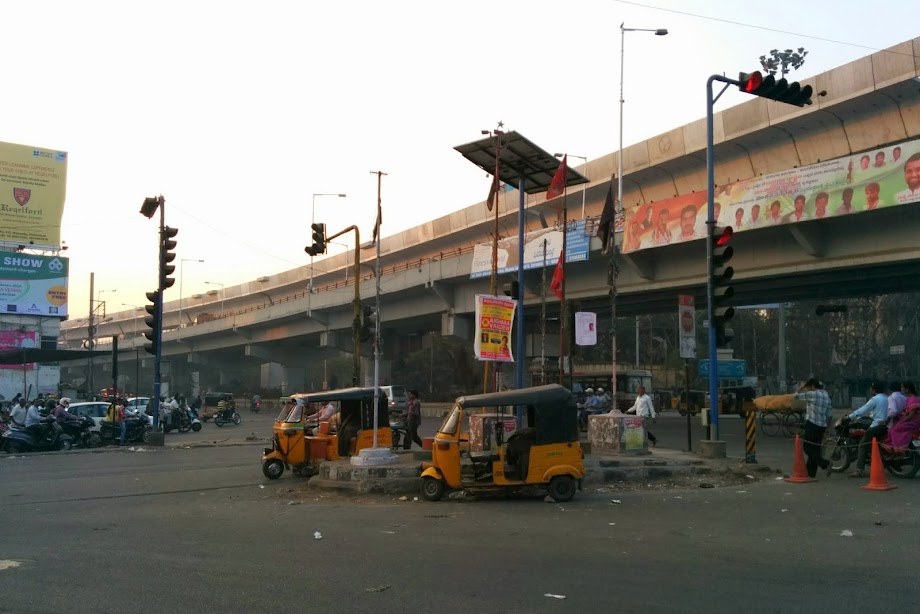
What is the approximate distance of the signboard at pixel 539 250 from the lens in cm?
3045

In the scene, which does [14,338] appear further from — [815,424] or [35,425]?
[815,424]

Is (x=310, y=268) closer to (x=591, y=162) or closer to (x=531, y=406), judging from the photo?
(x=591, y=162)

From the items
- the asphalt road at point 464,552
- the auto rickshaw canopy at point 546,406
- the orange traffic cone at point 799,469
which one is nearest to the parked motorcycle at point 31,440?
the asphalt road at point 464,552

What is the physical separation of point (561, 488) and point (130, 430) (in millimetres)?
19231

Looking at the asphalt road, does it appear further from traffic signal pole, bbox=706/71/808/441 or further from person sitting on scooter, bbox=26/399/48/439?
person sitting on scooter, bbox=26/399/48/439

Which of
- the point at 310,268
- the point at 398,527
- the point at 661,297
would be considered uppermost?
the point at 310,268

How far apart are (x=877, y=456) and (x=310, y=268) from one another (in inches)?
2250

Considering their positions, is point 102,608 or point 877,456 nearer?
point 102,608

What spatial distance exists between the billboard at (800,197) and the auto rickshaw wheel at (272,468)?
15.7 metres

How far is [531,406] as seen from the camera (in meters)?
12.4

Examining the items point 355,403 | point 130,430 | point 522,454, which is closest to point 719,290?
point 522,454

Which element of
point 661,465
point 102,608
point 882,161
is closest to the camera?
point 102,608

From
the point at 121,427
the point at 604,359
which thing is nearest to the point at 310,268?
the point at 604,359

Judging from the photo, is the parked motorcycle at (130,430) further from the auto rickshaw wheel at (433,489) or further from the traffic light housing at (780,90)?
the traffic light housing at (780,90)
